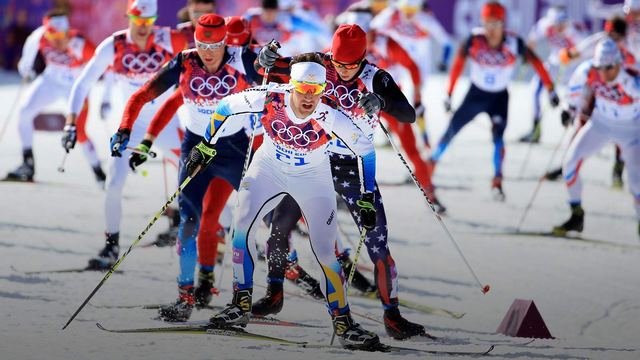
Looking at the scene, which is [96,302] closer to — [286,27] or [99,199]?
[99,199]

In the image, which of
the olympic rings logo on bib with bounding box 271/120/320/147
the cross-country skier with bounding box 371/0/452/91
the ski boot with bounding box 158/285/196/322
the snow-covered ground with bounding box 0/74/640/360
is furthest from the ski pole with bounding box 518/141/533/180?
the olympic rings logo on bib with bounding box 271/120/320/147

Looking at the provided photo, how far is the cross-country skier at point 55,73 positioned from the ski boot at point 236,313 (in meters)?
5.94

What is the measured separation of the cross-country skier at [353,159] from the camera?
8.17 m

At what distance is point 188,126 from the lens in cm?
886

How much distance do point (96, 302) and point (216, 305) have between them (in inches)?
33.1

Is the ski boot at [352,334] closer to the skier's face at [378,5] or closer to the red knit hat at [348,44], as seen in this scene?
the red knit hat at [348,44]

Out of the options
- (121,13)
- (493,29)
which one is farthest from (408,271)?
(121,13)

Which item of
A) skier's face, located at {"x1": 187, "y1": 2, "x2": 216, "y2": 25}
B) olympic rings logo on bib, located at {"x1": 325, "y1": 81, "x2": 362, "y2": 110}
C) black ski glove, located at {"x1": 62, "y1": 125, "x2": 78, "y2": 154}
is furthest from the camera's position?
skier's face, located at {"x1": 187, "y1": 2, "x2": 216, "y2": 25}

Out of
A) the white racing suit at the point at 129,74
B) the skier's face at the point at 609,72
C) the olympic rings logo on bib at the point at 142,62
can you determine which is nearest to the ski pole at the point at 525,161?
the skier's face at the point at 609,72

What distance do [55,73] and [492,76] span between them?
4.80m

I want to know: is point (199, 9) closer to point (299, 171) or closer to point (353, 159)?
point (353, 159)

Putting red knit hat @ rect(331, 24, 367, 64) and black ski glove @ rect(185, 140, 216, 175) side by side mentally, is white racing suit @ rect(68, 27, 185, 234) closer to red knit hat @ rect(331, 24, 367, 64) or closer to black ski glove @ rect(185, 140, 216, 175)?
black ski glove @ rect(185, 140, 216, 175)

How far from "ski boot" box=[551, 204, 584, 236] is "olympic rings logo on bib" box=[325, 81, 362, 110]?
4193 millimetres

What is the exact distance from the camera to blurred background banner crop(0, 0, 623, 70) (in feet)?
80.3
